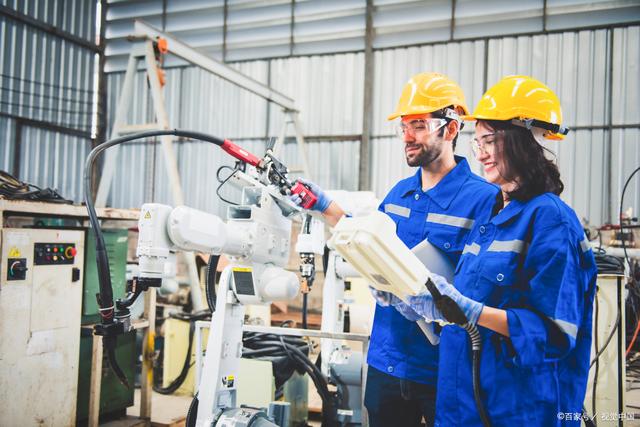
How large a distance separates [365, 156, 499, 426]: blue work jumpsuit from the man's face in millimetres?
97

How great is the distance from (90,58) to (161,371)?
6295 millimetres

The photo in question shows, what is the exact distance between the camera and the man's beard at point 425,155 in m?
1.86

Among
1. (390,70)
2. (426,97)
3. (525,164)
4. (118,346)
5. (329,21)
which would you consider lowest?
(118,346)

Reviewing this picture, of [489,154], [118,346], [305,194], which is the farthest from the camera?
[118,346]

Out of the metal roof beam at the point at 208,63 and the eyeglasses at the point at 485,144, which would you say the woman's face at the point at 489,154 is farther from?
the metal roof beam at the point at 208,63

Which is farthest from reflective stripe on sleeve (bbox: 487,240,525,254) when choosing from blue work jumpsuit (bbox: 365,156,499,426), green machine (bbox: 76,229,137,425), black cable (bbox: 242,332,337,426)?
green machine (bbox: 76,229,137,425)

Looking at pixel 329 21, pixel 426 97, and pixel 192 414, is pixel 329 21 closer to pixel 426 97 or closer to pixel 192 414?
pixel 426 97

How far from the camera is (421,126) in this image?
1876mm

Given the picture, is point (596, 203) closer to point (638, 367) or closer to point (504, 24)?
point (638, 367)

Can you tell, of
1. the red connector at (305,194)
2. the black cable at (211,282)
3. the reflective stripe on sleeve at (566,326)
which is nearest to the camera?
the reflective stripe on sleeve at (566,326)

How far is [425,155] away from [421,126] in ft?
0.38

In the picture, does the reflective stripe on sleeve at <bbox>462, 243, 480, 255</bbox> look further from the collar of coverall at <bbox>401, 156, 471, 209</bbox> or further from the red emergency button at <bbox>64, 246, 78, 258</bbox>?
the red emergency button at <bbox>64, 246, 78, 258</bbox>

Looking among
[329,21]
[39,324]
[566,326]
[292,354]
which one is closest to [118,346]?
[39,324]

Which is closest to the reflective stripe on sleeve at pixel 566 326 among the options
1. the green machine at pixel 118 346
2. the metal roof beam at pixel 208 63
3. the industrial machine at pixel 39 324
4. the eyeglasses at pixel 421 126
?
the eyeglasses at pixel 421 126
